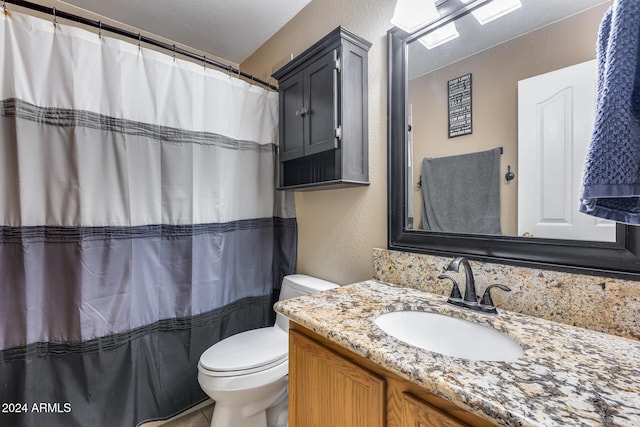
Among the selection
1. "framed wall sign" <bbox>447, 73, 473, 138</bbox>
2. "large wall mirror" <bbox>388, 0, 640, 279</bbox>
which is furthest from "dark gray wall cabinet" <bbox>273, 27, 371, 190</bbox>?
"framed wall sign" <bbox>447, 73, 473, 138</bbox>

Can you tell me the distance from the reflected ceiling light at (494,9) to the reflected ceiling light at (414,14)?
12 cm

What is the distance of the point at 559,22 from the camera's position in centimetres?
83

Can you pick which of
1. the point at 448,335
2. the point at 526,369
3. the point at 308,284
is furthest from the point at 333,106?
the point at 526,369

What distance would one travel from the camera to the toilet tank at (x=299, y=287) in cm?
145

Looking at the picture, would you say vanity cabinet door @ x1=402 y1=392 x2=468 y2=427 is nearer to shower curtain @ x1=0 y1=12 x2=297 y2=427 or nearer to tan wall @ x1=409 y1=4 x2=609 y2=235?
tan wall @ x1=409 y1=4 x2=609 y2=235

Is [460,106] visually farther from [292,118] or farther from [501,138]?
[292,118]

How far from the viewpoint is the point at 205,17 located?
179 cm

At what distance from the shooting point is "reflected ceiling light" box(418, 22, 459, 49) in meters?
1.06

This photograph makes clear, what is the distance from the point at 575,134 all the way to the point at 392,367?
2.79 feet

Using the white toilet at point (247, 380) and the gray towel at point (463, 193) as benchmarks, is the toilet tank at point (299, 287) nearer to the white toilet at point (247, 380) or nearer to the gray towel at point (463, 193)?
the white toilet at point (247, 380)

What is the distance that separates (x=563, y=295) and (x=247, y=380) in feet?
3.98

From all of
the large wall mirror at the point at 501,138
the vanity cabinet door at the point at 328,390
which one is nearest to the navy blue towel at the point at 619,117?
the large wall mirror at the point at 501,138

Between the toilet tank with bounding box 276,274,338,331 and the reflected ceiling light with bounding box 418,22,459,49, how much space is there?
3.98 feet

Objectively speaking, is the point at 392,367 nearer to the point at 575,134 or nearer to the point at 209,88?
the point at 575,134
